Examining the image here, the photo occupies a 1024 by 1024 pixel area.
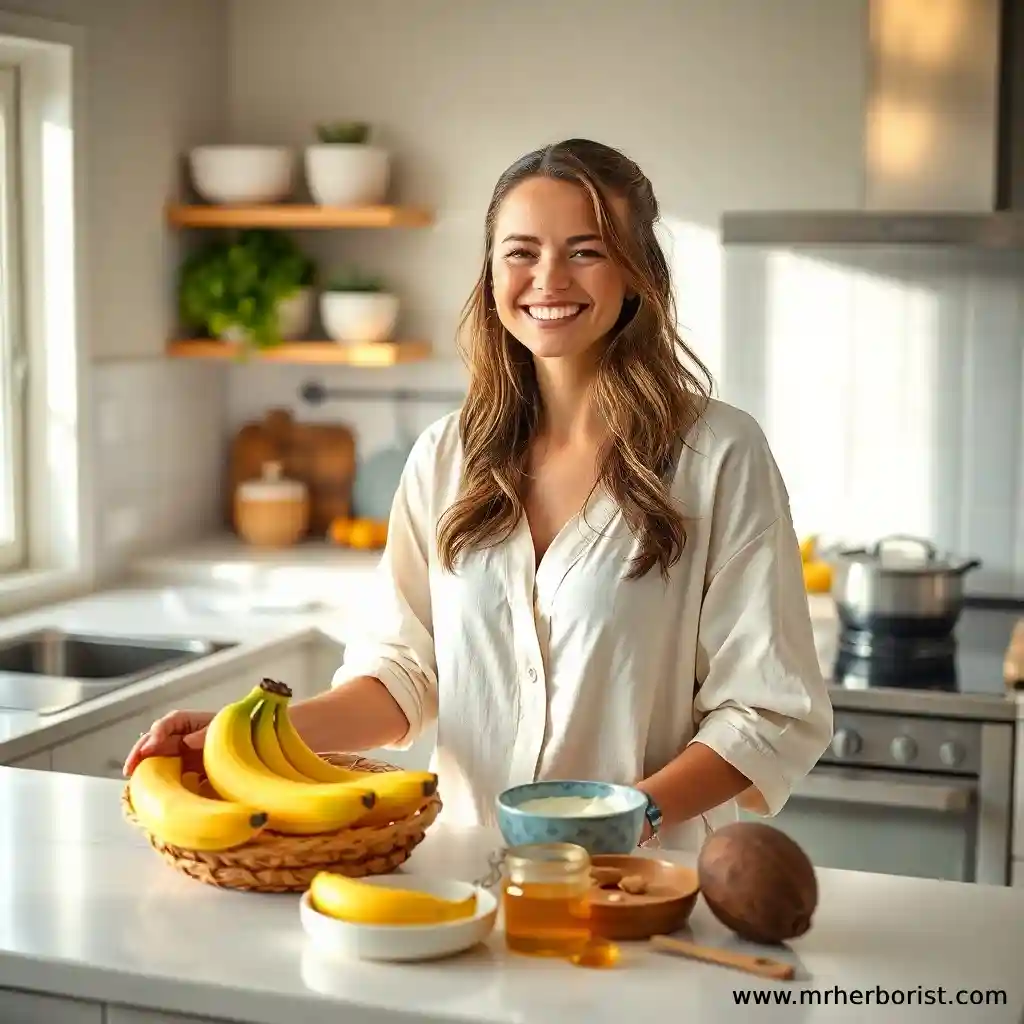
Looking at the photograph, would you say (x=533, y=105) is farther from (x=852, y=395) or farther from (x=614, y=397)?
(x=614, y=397)

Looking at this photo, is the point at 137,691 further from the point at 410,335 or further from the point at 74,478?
the point at 410,335

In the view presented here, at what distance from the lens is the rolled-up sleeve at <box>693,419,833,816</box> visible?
6.07 feet

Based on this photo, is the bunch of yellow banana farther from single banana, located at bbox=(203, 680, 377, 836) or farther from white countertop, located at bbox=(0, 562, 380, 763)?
white countertop, located at bbox=(0, 562, 380, 763)

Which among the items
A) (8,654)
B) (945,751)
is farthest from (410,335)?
(945,751)

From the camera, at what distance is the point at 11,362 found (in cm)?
371

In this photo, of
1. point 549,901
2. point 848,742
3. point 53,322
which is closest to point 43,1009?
point 549,901

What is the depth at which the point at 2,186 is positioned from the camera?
365 centimetres

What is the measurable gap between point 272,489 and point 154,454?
1.00 ft

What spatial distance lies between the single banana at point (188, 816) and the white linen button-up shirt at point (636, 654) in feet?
1.49

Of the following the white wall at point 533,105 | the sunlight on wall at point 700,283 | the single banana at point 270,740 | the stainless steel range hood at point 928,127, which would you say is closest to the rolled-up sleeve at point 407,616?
the single banana at point 270,740

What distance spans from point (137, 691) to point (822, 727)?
1.46 meters

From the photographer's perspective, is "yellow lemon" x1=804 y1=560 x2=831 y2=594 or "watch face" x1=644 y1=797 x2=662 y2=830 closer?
"watch face" x1=644 y1=797 x2=662 y2=830

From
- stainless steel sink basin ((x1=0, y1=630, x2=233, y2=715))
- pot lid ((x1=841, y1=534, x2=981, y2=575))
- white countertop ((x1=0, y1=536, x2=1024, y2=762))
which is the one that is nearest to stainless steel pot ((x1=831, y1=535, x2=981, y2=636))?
pot lid ((x1=841, y1=534, x2=981, y2=575))

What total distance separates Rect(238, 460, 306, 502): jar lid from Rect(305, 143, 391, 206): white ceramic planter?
2.28 ft
